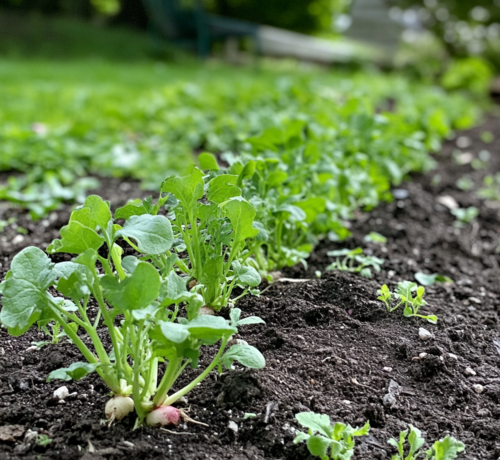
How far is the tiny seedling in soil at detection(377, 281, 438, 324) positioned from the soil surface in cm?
4

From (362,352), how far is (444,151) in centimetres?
356

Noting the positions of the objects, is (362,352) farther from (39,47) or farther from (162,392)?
(39,47)

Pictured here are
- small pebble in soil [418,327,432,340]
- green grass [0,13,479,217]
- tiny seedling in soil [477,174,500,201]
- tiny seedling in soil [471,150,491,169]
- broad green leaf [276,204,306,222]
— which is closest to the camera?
small pebble in soil [418,327,432,340]

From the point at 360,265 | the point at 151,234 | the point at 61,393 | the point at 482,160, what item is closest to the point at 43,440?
the point at 61,393

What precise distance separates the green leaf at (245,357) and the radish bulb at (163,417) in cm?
17

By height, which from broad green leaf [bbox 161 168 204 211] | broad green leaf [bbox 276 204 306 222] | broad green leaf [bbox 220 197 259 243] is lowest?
broad green leaf [bbox 276 204 306 222]

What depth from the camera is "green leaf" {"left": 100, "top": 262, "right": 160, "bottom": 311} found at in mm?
1154

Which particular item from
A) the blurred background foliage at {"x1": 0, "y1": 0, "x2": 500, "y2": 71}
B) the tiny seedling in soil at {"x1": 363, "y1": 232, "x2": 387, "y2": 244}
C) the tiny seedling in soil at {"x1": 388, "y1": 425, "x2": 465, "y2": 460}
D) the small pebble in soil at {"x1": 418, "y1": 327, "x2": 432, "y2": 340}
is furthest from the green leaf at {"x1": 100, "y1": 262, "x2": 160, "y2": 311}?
the blurred background foliage at {"x1": 0, "y1": 0, "x2": 500, "y2": 71}

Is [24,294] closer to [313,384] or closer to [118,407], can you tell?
[118,407]

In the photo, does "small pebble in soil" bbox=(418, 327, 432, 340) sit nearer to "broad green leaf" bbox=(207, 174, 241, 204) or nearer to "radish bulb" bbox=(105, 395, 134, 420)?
"broad green leaf" bbox=(207, 174, 241, 204)

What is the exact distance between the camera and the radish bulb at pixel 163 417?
1284 mm

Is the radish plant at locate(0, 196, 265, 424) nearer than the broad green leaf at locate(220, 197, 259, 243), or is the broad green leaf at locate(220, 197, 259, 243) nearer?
the radish plant at locate(0, 196, 265, 424)

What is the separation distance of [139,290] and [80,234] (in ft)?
0.63

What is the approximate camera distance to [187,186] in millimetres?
1430
